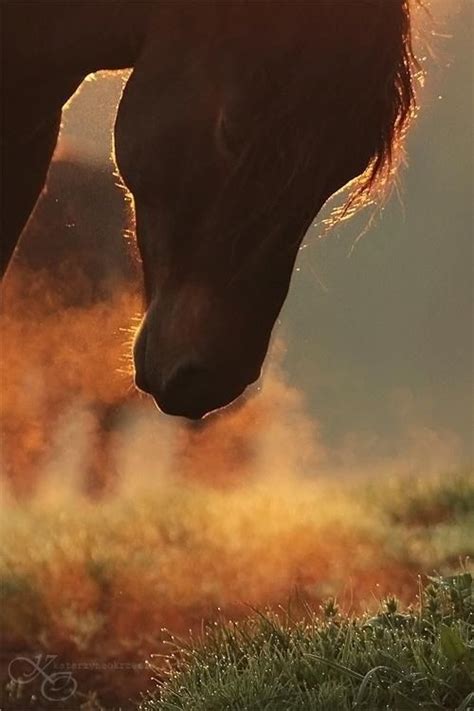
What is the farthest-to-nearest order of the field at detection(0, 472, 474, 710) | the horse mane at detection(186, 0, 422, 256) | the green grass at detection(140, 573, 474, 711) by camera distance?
the field at detection(0, 472, 474, 710) < the green grass at detection(140, 573, 474, 711) < the horse mane at detection(186, 0, 422, 256)

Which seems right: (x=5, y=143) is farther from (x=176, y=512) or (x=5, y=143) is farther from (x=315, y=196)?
(x=176, y=512)

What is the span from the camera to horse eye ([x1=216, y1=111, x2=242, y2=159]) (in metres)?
0.76

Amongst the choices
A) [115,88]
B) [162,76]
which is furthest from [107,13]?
[115,88]

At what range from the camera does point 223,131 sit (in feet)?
2.52

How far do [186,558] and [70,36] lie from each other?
2.26 feet

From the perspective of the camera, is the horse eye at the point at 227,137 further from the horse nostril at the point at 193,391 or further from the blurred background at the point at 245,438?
the blurred background at the point at 245,438

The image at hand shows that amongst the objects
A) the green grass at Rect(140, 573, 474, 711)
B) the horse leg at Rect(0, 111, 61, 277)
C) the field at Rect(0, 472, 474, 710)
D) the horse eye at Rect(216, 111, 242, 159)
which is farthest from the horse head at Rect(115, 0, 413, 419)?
the field at Rect(0, 472, 474, 710)

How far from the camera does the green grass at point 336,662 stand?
0.90 metres

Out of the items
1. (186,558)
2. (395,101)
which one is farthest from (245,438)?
(395,101)
